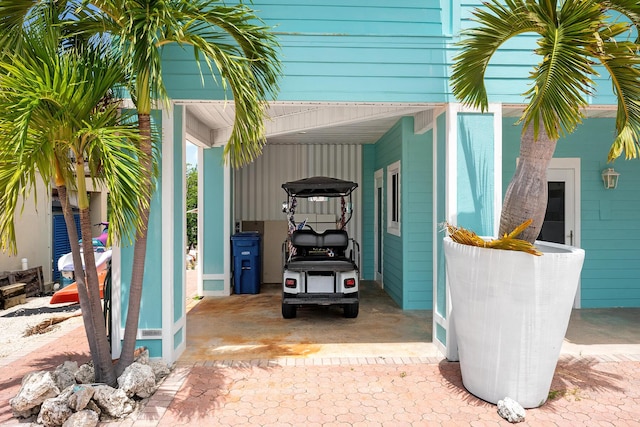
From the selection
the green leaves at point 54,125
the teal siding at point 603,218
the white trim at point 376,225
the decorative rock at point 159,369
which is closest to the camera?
the green leaves at point 54,125

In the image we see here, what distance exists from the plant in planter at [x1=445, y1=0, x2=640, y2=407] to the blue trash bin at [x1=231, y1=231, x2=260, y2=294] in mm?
4501

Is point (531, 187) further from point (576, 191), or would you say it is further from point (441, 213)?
point (576, 191)

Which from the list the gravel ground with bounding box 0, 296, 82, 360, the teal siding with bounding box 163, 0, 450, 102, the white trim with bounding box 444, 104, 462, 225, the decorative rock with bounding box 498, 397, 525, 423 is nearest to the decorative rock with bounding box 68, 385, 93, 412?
the gravel ground with bounding box 0, 296, 82, 360

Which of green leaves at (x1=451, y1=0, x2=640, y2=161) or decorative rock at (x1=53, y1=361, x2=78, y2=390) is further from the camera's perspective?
decorative rock at (x1=53, y1=361, x2=78, y2=390)

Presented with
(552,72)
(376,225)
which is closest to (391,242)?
(376,225)

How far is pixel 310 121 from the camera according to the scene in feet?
20.0

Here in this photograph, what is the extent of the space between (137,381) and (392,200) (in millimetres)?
4985

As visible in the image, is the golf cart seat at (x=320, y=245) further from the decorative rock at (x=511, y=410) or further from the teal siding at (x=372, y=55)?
the decorative rock at (x=511, y=410)

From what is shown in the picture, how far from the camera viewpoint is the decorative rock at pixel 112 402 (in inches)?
115

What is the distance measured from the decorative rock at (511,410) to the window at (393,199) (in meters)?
3.63

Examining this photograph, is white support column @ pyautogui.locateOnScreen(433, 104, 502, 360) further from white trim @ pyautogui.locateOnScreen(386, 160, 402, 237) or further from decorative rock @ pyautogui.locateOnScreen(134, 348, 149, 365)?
decorative rock @ pyautogui.locateOnScreen(134, 348, 149, 365)

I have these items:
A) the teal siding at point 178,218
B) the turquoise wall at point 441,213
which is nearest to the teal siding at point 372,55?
the turquoise wall at point 441,213

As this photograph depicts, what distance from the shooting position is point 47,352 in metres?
4.27

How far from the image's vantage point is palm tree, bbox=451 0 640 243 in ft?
8.84
